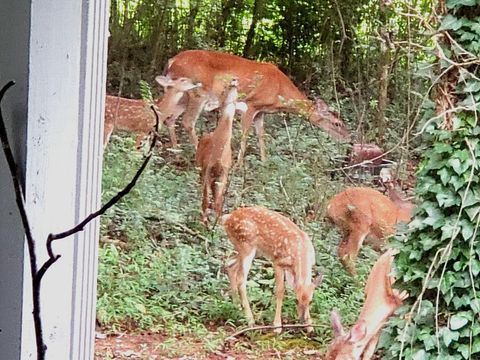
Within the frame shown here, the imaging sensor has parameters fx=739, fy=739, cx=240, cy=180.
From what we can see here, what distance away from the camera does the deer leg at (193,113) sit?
134 cm

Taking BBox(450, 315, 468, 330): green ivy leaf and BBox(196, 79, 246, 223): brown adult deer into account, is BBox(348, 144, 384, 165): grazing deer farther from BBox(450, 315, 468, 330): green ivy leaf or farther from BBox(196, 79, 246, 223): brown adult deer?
BBox(450, 315, 468, 330): green ivy leaf

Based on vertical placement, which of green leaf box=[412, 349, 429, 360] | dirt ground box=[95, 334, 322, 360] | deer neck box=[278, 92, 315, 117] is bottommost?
dirt ground box=[95, 334, 322, 360]

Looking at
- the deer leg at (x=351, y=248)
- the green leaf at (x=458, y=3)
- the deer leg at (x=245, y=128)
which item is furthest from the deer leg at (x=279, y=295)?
the green leaf at (x=458, y=3)

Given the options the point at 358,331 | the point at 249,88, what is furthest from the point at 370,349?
the point at 249,88

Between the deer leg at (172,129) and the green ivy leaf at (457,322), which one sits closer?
the green ivy leaf at (457,322)

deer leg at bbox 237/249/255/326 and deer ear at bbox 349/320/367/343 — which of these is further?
deer leg at bbox 237/249/255/326

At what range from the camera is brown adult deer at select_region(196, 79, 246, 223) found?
4.39 ft

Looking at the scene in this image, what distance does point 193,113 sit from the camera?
135 centimetres

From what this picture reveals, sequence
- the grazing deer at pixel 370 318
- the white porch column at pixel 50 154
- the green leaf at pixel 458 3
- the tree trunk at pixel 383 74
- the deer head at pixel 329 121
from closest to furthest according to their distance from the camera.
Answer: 1. the white porch column at pixel 50 154
2. the green leaf at pixel 458 3
3. the grazing deer at pixel 370 318
4. the tree trunk at pixel 383 74
5. the deer head at pixel 329 121

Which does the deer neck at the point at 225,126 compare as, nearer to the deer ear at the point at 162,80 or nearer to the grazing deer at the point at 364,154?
the deer ear at the point at 162,80

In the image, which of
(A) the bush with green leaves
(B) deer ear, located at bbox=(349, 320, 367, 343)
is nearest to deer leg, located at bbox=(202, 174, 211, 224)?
(B) deer ear, located at bbox=(349, 320, 367, 343)

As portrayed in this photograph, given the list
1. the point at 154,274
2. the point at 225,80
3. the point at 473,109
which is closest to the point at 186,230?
the point at 154,274

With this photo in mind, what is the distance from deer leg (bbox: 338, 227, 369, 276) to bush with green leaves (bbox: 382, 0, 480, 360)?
33 cm

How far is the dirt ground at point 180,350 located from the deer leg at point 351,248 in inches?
6.5
